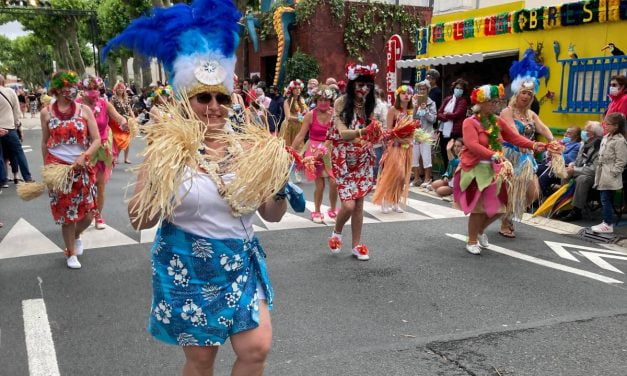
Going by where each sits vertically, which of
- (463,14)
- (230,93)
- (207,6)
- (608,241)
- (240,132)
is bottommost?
(608,241)

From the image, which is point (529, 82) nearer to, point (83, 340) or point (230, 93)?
point (230, 93)

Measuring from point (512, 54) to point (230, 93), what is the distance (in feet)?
36.7

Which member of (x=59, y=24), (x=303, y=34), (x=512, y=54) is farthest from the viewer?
(x=59, y=24)

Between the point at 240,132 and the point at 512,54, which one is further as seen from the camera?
the point at 512,54

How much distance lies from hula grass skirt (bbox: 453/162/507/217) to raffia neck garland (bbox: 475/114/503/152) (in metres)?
0.21

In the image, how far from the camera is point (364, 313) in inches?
172

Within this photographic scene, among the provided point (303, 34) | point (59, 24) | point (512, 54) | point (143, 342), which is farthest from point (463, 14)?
point (59, 24)

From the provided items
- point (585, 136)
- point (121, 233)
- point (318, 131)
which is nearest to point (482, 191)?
point (318, 131)

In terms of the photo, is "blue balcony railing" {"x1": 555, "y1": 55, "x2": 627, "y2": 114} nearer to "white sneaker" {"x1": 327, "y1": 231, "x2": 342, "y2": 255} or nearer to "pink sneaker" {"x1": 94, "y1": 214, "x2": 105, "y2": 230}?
"white sneaker" {"x1": 327, "y1": 231, "x2": 342, "y2": 255}

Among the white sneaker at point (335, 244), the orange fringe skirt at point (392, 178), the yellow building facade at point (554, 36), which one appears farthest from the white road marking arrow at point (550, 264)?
the yellow building facade at point (554, 36)

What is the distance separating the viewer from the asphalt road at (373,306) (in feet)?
11.6

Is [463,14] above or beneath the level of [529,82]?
above

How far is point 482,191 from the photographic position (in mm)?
5941

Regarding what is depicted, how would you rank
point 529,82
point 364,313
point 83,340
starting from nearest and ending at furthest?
1. point 83,340
2. point 364,313
3. point 529,82
